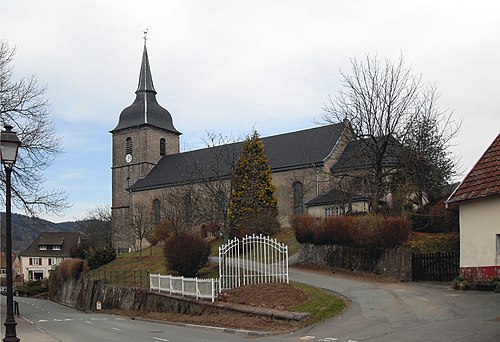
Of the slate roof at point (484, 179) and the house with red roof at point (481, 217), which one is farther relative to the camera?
the slate roof at point (484, 179)

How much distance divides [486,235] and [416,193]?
16344 millimetres

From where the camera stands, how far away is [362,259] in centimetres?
2783

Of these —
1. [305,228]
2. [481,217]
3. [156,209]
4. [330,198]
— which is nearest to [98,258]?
[330,198]

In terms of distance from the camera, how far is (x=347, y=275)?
2792 centimetres

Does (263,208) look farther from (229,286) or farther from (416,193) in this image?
(229,286)

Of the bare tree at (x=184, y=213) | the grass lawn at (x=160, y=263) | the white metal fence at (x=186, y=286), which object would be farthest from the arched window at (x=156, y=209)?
the white metal fence at (x=186, y=286)

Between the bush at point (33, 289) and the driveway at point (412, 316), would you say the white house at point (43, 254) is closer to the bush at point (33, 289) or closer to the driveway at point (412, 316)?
the bush at point (33, 289)

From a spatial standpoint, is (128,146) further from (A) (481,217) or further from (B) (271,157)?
(A) (481,217)

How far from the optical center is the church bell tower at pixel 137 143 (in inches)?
3113

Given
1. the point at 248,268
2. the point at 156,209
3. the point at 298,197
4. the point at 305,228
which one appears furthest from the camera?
the point at 156,209

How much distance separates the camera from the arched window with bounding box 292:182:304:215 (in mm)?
60000

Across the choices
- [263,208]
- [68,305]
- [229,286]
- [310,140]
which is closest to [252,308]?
[229,286]

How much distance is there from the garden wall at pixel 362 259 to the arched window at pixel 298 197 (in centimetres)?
2694

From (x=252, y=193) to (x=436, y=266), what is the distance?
24.4 meters
